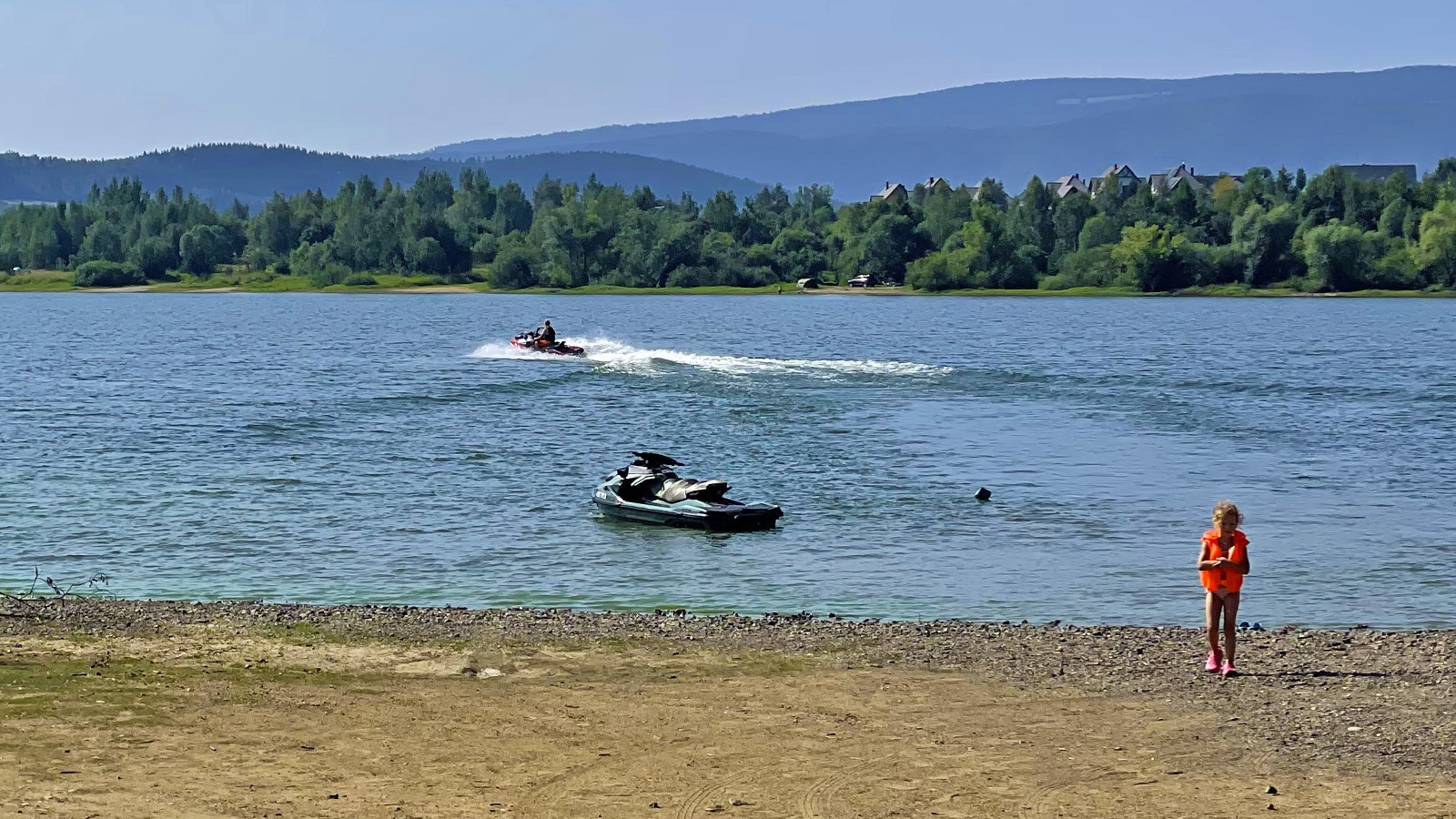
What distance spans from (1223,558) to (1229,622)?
0.81 meters

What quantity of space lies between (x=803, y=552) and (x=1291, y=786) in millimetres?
17786

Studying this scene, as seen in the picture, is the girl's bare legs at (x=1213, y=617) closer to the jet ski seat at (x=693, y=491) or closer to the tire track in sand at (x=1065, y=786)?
the tire track in sand at (x=1065, y=786)

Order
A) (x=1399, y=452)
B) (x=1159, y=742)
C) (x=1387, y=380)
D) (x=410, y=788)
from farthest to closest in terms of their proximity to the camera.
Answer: (x=1387, y=380)
(x=1399, y=452)
(x=1159, y=742)
(x=410, y=788)

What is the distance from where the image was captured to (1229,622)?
20.3 meters

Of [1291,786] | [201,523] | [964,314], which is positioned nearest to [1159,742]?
[1291,786]

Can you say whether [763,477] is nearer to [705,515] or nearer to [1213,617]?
[705,515]

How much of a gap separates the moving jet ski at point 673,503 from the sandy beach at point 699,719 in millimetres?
10909

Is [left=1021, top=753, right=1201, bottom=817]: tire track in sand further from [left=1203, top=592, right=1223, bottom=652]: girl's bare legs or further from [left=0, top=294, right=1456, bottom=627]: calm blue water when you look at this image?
[left=0, top=294, right=1456, bottom=627]: calm blue water

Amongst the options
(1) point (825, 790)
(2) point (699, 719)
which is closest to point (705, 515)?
(2) point (699, 719)

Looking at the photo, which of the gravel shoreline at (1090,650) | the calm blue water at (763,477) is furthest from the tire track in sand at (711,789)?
the calm blue water at (763,477)

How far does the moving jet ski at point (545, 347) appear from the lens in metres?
96.6

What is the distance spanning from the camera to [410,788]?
15.4 m

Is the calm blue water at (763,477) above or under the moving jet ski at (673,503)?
under

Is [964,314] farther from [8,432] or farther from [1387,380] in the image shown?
[8,432]
